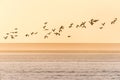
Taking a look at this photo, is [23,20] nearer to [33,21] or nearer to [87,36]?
[33,21]

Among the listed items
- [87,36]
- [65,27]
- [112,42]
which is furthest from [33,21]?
[112,42]

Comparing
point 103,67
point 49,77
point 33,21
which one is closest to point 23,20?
point 33,21

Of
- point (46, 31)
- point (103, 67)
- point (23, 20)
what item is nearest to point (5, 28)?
point (23, 20)

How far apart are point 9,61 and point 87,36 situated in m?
0.41

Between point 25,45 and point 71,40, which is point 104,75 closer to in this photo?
point 71,40

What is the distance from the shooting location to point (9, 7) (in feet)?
3.24

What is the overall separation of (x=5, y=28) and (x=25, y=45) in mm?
136

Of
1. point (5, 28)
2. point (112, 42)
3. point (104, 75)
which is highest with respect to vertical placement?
point (5, 28)

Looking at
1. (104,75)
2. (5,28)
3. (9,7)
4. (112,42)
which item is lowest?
(104,75)

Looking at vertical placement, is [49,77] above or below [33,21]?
below

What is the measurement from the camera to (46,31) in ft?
3.25

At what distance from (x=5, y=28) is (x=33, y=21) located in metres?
0.15

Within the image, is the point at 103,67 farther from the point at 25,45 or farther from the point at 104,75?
the point at 25,45

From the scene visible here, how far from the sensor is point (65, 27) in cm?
98
